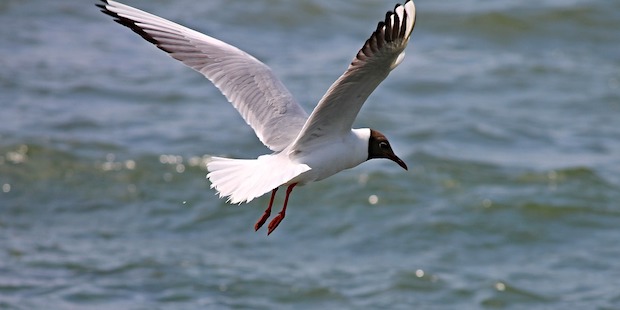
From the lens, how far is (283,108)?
18.1 feet

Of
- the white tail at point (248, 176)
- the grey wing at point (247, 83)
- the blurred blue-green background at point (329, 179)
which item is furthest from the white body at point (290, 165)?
Answer: the blurred blue-green background at point (329, 179)

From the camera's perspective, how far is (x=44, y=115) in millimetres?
10305

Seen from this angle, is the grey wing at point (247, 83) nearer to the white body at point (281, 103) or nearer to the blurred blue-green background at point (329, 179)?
the white body at point (281, 103)

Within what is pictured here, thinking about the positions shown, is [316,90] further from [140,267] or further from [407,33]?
[407,33]

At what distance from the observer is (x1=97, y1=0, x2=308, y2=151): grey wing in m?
5.41

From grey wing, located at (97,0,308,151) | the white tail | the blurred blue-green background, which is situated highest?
grey wing, located at (97,0,308,151)

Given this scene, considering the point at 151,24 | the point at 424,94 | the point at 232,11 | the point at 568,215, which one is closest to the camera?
the point at 151,24

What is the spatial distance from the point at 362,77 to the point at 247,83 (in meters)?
1.11

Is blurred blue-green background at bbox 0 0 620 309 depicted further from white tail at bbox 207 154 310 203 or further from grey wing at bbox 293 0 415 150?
grey wing at bbox 293 0 415 150

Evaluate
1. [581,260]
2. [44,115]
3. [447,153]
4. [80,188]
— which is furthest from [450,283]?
[44,115]

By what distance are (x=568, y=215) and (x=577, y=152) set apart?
3.30 feet

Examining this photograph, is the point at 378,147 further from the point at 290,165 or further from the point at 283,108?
the point at 283,108

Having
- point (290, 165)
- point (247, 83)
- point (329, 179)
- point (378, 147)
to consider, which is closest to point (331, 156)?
point (290, 165)

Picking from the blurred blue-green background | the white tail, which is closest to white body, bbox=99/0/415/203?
the white tail
